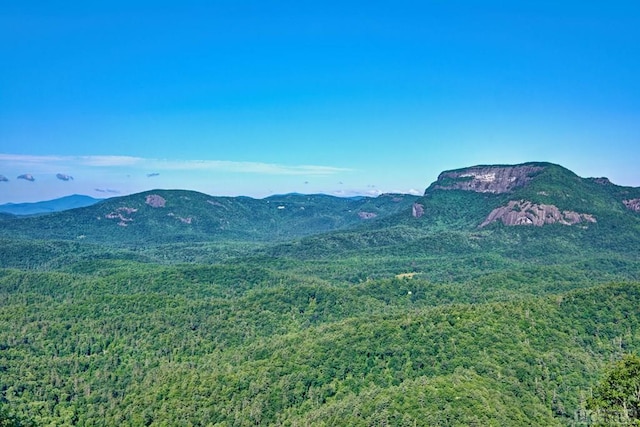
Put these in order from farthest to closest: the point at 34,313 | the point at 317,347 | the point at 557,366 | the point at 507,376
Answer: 1. the point at 34,313
2. the point at 317,347
3. the point at 557,366
4. the point at 507,376

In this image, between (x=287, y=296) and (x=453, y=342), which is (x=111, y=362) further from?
(x=453, y=342)

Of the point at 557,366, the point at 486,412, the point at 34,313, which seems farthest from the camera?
the point at 34,313

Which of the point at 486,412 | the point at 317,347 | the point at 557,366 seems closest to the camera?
the point at 486,412

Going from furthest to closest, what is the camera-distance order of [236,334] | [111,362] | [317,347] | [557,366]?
[236,334]
[111,362]
[317,347]
[557,366]

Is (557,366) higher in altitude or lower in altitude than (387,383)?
higher

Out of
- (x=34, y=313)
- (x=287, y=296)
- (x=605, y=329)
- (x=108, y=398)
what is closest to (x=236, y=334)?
(x=287, y=296)

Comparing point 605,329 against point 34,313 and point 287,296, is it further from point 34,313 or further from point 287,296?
point 34,313

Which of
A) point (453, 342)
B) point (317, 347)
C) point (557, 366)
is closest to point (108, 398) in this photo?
point (317, 347)

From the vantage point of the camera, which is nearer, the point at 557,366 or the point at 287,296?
the point at 557,366

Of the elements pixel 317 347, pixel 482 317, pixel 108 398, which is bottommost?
pixel 108 398

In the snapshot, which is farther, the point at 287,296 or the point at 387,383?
the point at 287,296
